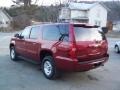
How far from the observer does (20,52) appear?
1030cm

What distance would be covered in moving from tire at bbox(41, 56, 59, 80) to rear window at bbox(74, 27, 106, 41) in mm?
1239

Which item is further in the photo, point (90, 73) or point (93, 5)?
point (93, 5)

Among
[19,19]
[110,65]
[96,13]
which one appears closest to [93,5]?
[96,13]

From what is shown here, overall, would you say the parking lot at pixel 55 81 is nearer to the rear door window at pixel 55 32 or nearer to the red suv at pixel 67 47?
the red suv at pixel 67 47

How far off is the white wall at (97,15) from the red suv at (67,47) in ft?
182

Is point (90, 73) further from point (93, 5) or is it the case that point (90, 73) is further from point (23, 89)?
point (93, 5)

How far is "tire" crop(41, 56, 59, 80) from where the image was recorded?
7902 mm

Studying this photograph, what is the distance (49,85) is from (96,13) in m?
58.2

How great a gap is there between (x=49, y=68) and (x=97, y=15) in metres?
58.0

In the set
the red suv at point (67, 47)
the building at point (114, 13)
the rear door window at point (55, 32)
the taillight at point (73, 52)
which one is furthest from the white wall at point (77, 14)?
the taillight at point (73, 52)

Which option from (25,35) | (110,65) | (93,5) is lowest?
(110,65)

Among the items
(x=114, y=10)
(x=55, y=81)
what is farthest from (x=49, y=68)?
(x=114, y=10)

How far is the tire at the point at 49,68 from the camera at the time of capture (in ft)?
25.9

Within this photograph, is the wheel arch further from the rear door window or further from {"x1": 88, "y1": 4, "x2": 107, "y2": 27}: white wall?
{"x1": 88, "y1": 4, "x2": 107, "y2": 27}: white wall
